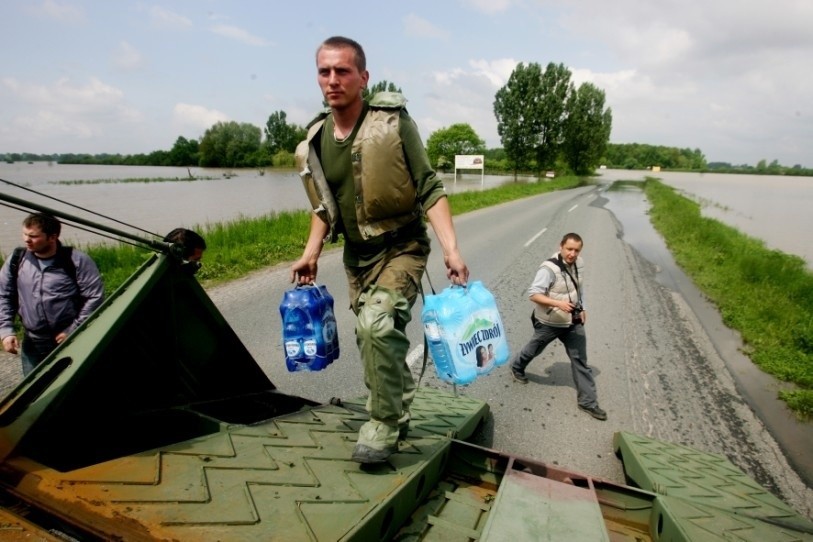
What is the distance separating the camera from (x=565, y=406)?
4.67 meters

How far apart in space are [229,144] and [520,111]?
60.0m

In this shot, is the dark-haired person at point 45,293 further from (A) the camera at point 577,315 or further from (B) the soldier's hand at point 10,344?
(A) the camera at point 577,315

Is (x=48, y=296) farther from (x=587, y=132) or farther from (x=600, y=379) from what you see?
(x=587, y=132)

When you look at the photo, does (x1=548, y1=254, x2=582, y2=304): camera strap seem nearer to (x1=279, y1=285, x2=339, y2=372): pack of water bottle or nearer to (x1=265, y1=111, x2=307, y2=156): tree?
(x1=279, y1=285, x2=339, y2=372): pack of water bottle

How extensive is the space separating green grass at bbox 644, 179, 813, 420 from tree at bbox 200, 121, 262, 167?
8661cm


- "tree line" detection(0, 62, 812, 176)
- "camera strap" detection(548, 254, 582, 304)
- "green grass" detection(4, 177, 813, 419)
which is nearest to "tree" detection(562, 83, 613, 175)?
"tree line" detection(0, 62, 812, 176)

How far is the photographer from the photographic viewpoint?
4805 mm

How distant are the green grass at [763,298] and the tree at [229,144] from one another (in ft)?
284

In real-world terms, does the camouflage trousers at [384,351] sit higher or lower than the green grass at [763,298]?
higher

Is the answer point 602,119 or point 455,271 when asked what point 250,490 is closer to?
point 455,271

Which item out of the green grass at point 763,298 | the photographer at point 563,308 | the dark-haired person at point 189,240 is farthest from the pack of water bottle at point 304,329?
the green grass at point 763,298

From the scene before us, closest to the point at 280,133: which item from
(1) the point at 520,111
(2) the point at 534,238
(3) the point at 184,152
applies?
(3) the point at 184,152

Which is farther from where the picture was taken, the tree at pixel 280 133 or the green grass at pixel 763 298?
the tree at pixel 280 133

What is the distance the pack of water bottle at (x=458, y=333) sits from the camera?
3.02m
